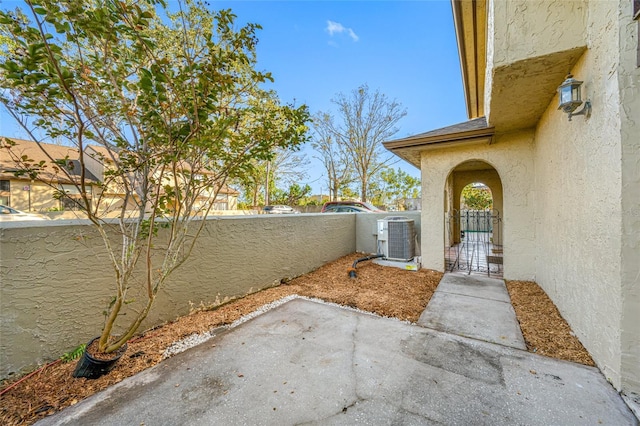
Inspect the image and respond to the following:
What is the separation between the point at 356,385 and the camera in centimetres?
212

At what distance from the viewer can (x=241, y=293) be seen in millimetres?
4195

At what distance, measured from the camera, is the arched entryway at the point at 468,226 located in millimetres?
6420

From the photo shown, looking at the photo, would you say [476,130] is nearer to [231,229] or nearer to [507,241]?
[507,241]

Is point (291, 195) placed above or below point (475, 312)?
above

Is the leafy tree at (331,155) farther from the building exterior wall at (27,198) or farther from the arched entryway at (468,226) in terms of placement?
the building exterior wall at (27,198)

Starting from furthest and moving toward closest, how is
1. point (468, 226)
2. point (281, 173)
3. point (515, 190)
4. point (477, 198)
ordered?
1. point (281, 173)
2. point (477, 198)
3. point (468, 226)
4. point (515, 190)

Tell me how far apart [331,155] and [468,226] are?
47.4 ft

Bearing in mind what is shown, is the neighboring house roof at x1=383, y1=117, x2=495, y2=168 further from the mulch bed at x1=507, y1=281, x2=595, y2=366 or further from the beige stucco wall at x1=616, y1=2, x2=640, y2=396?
the mulch bed at x1=507, y1=281, x2=595, y2=366

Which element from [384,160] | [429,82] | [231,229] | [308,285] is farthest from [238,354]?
[384,160]

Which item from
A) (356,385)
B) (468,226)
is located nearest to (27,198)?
(356,385)

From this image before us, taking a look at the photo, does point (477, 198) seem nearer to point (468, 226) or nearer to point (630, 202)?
point (468, 226)

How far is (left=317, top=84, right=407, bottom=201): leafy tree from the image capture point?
1867 cm

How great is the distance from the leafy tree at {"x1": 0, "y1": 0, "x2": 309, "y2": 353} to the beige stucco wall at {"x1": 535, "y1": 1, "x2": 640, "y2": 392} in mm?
2890

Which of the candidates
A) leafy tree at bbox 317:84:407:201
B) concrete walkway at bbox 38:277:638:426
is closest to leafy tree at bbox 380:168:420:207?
leafy tree at bbox 317:84:407:201
